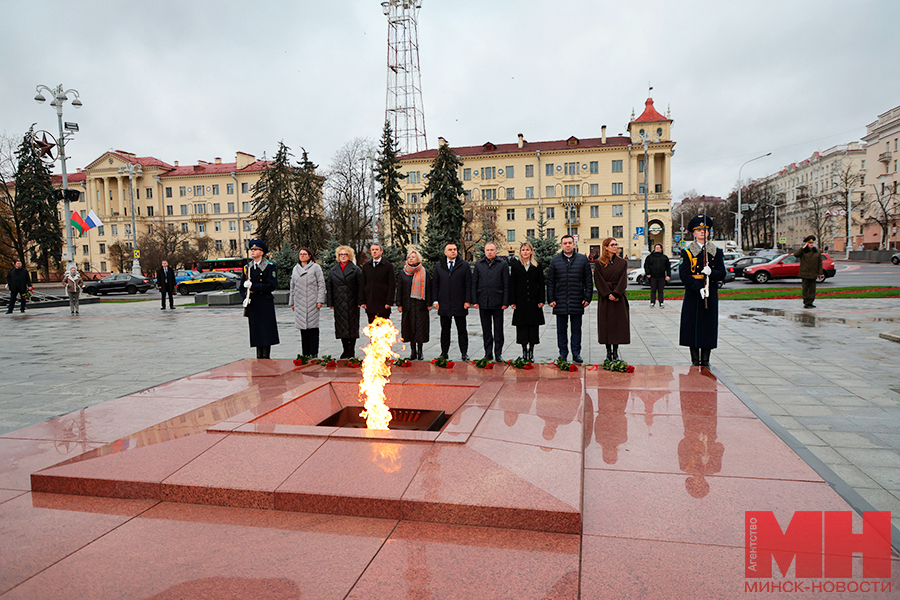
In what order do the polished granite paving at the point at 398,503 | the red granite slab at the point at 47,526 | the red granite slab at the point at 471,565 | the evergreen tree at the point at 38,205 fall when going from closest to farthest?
the red granite slab at the point at 471,565
the polished granite paving at the point at 398,503
the red granite slab at the point at 47,526
the evergreen tree at the point at 38,205

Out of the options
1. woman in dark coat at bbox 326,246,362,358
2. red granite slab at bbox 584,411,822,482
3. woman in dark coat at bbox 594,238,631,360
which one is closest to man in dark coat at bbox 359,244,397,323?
woman in dark coat at bbox 326,246,362,358

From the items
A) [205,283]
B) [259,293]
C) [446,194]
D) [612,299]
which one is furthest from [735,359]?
[205,283]

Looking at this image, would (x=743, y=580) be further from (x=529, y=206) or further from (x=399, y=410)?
(x=529, y=206)

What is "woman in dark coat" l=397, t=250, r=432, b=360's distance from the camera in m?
8.47

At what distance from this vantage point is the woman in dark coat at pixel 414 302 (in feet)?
27.8

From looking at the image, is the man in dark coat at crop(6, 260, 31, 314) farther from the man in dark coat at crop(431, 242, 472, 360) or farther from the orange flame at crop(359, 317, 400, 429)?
the orange flame at crop(359, 317, 400, 429)

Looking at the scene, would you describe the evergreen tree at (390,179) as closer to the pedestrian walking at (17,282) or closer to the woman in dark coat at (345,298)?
the pedestrian walking at (17,282)

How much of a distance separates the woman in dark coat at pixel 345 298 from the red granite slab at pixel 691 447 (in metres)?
4.31

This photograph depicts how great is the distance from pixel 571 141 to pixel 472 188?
47.4 feet

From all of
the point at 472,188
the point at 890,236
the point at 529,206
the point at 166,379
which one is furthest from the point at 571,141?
the point at 166,379

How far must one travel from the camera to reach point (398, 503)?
11.1 ft

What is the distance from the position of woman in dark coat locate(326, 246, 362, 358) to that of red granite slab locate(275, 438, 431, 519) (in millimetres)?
4177

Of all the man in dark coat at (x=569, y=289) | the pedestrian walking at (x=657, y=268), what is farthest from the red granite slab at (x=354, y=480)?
the pedestrian walking at (x=657, y=268)
